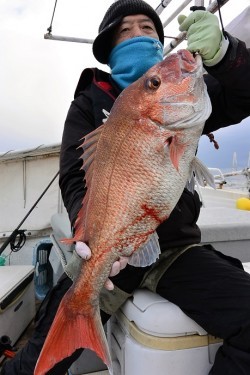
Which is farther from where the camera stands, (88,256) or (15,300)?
(15,300)

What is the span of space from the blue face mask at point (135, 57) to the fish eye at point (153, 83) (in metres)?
0.73

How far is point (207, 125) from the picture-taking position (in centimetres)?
225

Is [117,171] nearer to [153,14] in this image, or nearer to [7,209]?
[153,14]

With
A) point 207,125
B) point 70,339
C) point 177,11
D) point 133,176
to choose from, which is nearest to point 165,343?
point 70,339

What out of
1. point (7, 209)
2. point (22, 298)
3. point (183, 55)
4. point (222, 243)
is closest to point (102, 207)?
point (183, 55)

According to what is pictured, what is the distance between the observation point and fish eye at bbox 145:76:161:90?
144 cm

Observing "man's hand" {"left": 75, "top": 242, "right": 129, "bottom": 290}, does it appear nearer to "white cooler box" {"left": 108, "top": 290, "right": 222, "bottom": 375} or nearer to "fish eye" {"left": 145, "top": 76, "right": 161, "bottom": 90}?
"white cooler box" {"left": 108, "top": 290, "right": 222, "bottom": 375}

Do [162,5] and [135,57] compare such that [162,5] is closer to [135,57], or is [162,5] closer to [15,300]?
[135,57]

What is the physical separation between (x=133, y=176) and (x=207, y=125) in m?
1.03

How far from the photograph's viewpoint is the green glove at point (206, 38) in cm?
158

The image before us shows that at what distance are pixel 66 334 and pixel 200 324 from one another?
2.12ft

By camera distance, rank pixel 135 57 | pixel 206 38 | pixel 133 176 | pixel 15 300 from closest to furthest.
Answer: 1. pixel 133 176
2. pixel 206 38
3. pixel 135 57
4. pixel 15 300

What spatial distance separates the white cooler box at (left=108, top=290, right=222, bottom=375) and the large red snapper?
0.24m

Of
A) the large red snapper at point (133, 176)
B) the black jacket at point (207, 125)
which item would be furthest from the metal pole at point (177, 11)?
the large red snapper at point (133, 176)
